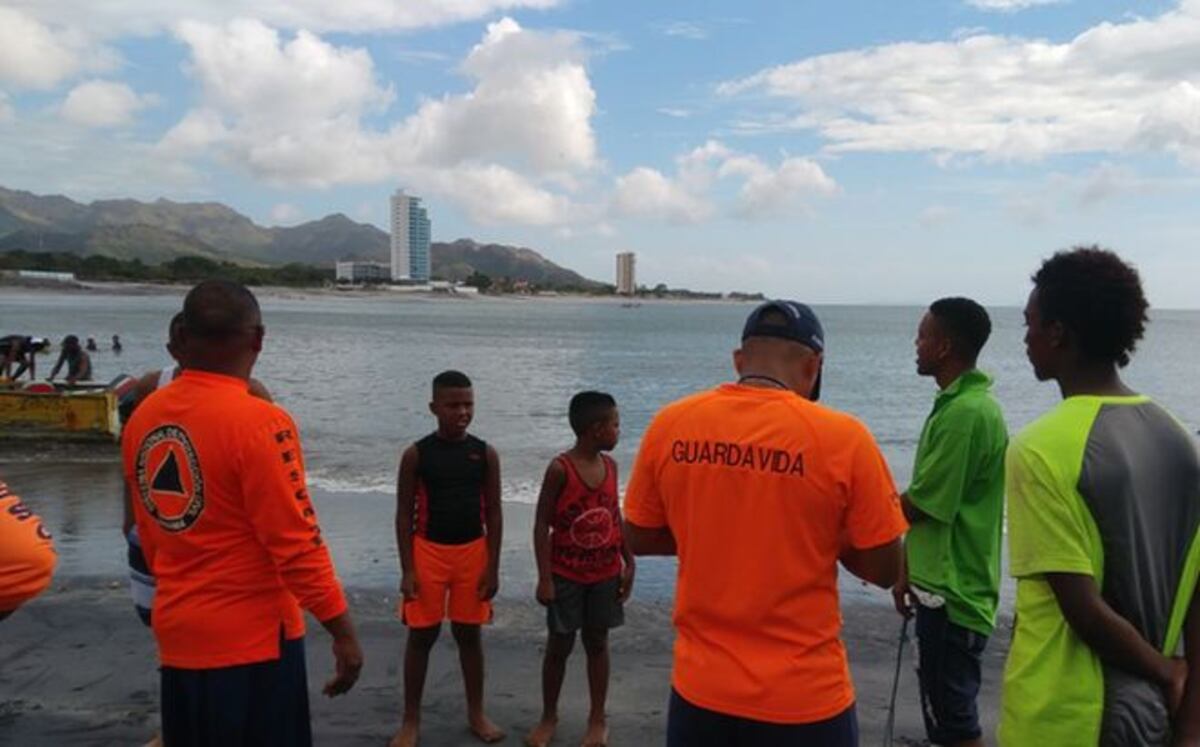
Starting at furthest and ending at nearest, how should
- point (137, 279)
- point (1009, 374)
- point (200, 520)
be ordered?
point (137, 279), point (1009, 374), point (200, 520)

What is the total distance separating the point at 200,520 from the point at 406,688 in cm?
231

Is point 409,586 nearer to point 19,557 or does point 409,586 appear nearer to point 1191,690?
point 19,557

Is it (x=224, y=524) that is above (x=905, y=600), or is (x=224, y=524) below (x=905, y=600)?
above

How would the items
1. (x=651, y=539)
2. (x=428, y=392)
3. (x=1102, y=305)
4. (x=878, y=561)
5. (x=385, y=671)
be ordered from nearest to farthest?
(x=1102, y=305)
(x=878, y=561)
(x=651, y=539)
(x=385, y=671)
(x=428, y=392)

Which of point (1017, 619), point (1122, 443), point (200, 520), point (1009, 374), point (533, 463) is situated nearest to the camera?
point (1122, 443)

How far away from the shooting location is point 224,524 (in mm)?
3094

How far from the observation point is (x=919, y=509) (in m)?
3.90

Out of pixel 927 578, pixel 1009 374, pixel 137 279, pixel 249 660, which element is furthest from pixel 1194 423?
pixel 137 279

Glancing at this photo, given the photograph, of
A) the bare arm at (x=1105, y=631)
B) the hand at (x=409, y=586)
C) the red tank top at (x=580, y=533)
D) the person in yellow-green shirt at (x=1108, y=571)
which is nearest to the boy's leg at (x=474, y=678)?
the hand at (x=409, y=586)

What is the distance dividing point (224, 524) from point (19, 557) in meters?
0.79

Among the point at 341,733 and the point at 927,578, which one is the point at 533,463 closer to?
the point at 341,733

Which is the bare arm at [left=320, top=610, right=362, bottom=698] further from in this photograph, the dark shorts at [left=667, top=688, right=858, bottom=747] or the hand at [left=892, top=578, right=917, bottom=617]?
the hand at [left=892, top=578, right=917, bottom=617]

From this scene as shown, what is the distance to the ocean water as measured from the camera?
44.2 ft

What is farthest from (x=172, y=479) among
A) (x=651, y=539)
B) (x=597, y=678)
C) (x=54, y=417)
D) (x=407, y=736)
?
(x=54, y=417)
